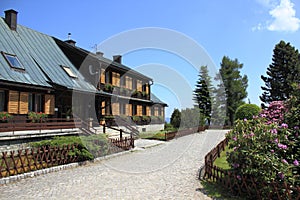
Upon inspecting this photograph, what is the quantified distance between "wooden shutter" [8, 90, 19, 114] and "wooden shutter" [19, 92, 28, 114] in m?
0.26

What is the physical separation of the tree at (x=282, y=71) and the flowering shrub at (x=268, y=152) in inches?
1623

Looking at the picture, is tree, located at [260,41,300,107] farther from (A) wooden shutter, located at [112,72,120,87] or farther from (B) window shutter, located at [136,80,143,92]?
(A) wooden shutter, located at [112,72,120,87]

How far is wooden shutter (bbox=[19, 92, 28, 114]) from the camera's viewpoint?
14922 millimetres

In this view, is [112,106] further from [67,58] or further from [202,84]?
[202,84]

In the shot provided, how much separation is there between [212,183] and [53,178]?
5.61 metres

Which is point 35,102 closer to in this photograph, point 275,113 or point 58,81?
point 58,81

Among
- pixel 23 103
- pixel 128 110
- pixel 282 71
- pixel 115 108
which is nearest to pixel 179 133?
pixel 128 110

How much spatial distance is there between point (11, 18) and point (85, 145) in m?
13.4

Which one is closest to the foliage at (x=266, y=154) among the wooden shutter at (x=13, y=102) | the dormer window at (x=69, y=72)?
the wooden shutter at (x=13, y=102)

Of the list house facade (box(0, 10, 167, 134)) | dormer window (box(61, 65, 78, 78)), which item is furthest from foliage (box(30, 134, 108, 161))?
dormer window (box(61, 65, 78, 78))

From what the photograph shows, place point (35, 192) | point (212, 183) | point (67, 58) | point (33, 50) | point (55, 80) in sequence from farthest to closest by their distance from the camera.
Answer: point (67, 58)
point (33, 50)
point (55, 80)
point (212, 183)
point (35, 192)

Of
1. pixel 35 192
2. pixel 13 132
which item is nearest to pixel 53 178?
pixel 35 192

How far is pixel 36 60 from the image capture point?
61.5 feet

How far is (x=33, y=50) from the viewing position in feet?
64.6
